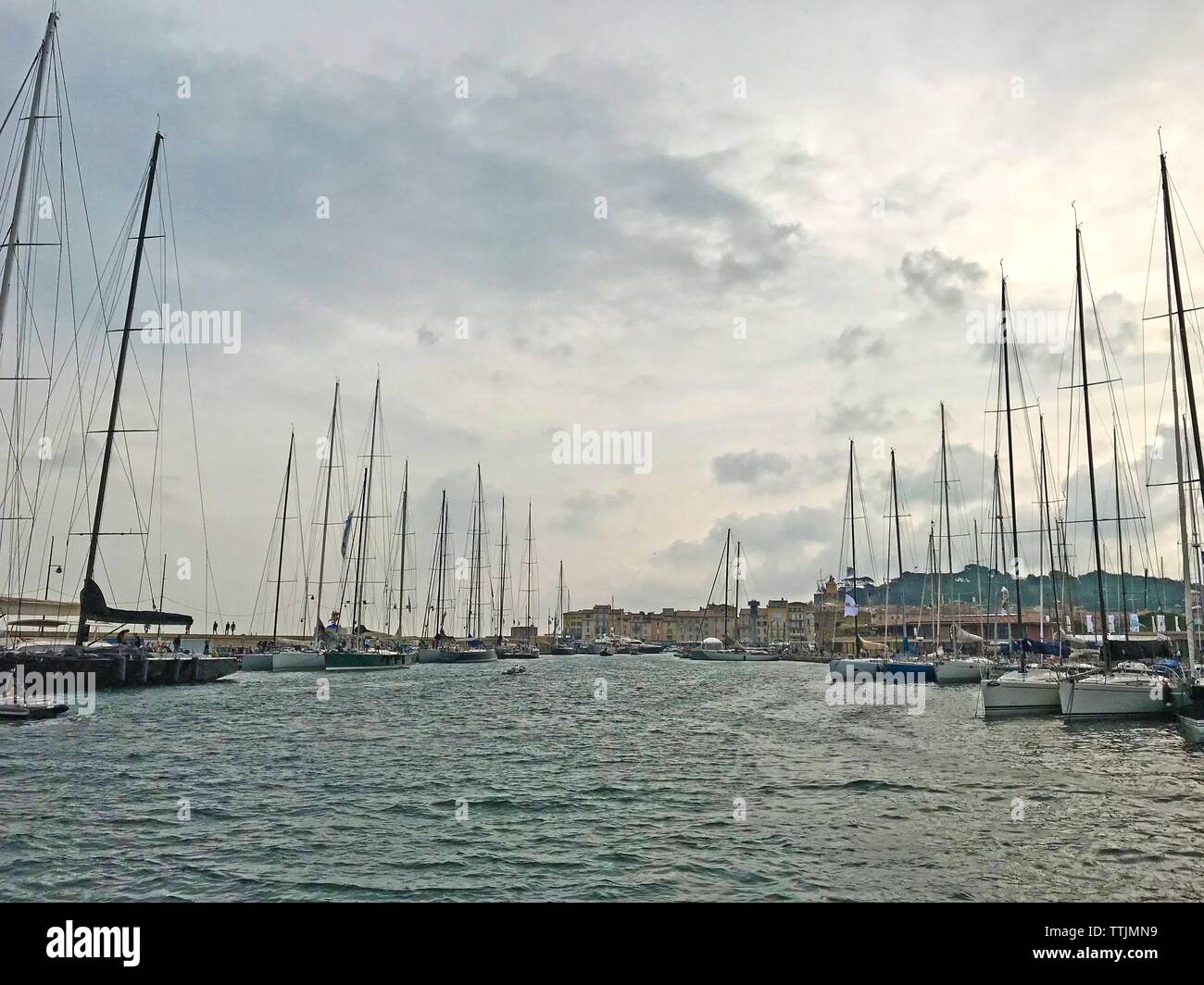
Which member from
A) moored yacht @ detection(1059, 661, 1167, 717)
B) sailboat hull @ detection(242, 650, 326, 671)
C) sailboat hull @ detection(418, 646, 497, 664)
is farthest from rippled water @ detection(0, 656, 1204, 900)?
sailboat hull @ detection(418, 646, 497, 664)

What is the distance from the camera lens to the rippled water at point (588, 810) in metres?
14.8

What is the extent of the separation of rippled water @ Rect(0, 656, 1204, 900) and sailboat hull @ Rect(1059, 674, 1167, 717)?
1250mm

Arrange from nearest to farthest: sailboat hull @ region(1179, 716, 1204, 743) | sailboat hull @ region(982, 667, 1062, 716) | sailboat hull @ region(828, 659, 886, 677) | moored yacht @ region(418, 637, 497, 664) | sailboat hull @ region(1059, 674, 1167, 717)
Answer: sailboat hull @ region(1179, 716, 1204, 743), sailboat hull @ region(1059, 674, 1167, 717), sailboat hull @ region(982, 667, 1062, 716), sailboat hull @ region(828, 659, 886, 677), moored yacht @ region(418, 637, 497, 664)

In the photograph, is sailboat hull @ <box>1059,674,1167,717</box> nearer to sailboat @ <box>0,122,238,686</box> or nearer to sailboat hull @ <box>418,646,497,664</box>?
sailboat @ <box>0,122,238,686</box>

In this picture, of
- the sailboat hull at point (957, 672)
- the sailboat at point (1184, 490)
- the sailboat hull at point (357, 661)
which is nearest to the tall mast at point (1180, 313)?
the sailboat at point (1184, 490)

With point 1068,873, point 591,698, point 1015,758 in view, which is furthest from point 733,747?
point 591,698

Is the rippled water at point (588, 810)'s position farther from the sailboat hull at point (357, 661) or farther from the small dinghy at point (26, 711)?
the sailboat hull at point (357, 661)

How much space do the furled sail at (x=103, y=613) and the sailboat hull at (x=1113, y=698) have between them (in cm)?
5024

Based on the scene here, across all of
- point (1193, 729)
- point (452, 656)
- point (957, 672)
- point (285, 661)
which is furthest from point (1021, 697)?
point (452, 656)

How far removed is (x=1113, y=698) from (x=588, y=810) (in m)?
28.4

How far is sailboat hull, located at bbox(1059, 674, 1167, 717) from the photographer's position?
3788 cm

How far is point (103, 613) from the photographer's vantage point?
49531 mm
